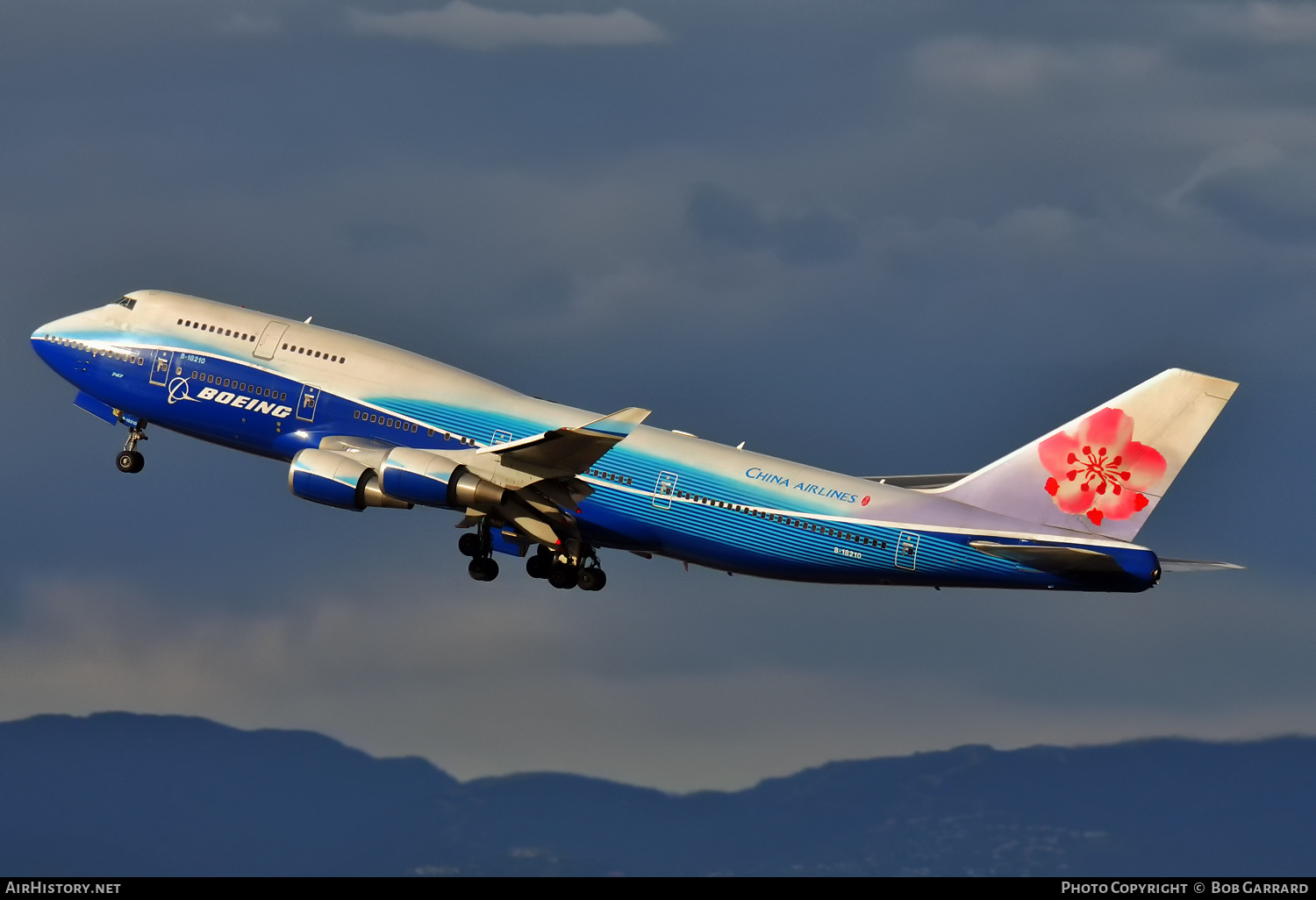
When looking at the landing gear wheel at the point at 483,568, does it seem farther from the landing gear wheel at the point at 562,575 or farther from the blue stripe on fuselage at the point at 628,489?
the blue stripe on fuselage at the point at 628,489

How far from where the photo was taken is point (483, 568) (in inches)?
2293

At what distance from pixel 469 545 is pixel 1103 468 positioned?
20729mm

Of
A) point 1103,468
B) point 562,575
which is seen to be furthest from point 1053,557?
point 562,575

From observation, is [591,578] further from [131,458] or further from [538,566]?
[131,458]

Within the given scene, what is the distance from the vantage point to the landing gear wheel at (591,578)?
58344mm

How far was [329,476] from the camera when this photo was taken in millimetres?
54188

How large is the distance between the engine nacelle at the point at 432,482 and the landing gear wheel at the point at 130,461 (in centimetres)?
1222

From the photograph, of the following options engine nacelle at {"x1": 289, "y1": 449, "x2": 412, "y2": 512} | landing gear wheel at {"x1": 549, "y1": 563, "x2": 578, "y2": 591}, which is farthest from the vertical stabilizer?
engine nacelle at {"x1": 289, "y1": 449, "x2": 412, "y2": 512}

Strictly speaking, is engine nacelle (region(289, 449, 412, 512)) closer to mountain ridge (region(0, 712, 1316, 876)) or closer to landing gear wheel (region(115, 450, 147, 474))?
landing gear wheel (region(115, 450, 147, 474))

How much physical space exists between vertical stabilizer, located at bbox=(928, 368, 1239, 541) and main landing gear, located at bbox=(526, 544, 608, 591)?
40.8 feet

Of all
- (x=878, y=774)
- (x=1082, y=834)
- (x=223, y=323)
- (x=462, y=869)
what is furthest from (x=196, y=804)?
(x=223, y=323)

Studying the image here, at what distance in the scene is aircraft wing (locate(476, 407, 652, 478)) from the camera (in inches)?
2000

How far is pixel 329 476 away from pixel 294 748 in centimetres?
9754

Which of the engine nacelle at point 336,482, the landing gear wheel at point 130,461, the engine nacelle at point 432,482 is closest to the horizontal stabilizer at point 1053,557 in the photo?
the engine nacelle at point 432,482
